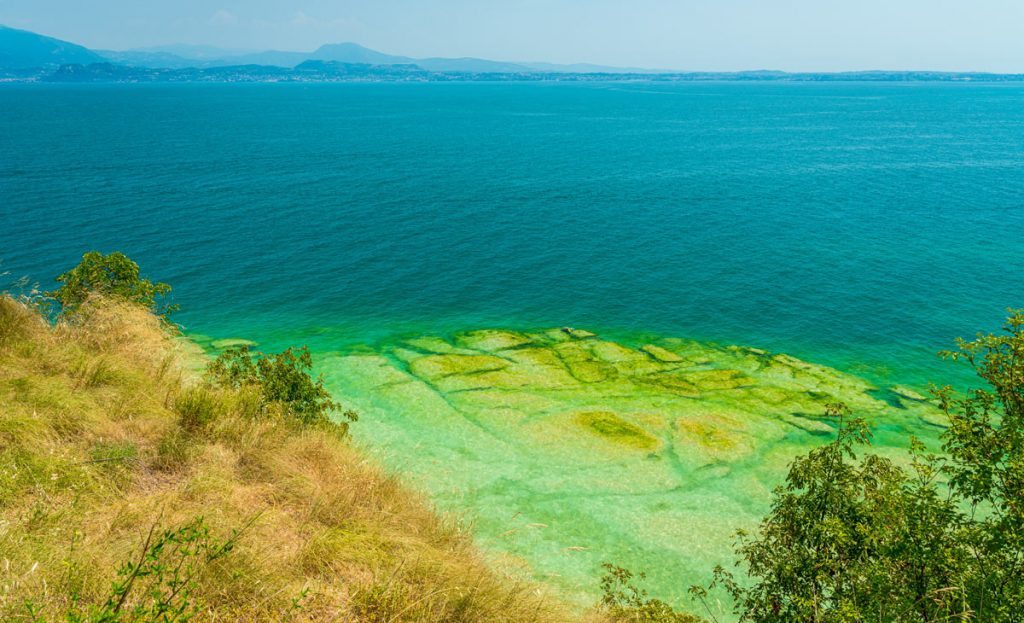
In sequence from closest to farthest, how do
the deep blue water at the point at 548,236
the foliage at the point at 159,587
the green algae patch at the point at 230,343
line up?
the foliage at the point at 159,587
the green algae patch at the point at 230,343
the deep blue water at the point at 548,236

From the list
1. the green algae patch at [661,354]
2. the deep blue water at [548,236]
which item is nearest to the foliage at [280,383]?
the deep blue water at [548,236]

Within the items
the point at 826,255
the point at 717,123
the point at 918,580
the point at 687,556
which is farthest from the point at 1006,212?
the point at 717,123

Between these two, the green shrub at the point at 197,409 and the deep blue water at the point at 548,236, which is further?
the deep blue water at the point at 548,236

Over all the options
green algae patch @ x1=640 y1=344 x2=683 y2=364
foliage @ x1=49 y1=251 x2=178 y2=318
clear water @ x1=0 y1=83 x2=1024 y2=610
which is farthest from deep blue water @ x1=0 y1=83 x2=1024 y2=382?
foliage @ x1=49 y1=251 x2=178 y2=318

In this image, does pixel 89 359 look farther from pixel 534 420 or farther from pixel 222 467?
pixel 534 420

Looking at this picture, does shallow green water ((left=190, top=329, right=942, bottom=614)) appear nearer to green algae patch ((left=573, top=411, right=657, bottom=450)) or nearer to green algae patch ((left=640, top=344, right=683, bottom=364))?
green algae patch ((left=573, top=411, right=657, bottom=450))

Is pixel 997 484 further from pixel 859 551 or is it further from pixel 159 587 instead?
pixel 159 587

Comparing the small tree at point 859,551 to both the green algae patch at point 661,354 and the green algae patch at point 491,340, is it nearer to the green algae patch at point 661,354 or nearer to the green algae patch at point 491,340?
the green algae patch at point 661,354
